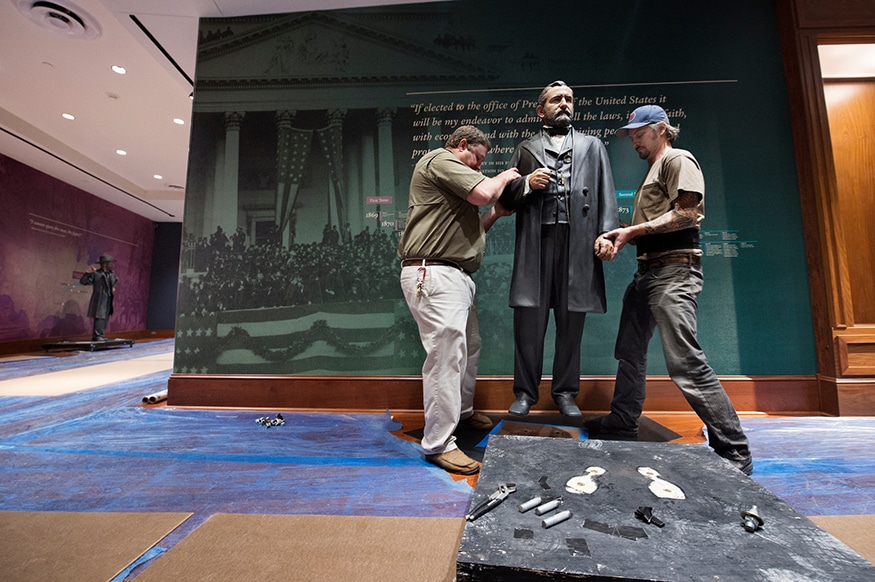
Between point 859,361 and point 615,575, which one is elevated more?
point 859,361

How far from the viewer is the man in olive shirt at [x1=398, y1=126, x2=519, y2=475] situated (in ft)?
6.18

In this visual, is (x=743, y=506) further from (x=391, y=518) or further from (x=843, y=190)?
(x=843, y=190)

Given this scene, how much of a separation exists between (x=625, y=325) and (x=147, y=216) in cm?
1414

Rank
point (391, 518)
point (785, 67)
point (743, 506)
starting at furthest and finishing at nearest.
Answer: point (785, 67), point (391, 518), point (743, 506)

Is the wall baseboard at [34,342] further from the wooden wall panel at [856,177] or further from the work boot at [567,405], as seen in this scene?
the wooden wall panel at [856,177]

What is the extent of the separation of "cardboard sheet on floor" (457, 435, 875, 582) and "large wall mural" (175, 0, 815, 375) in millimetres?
1841

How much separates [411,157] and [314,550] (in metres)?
2.76

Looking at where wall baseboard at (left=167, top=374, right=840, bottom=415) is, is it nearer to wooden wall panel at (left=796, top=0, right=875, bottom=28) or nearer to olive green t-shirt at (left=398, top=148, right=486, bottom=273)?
olive green t-shirt at (left=398, top=148, right=486, bottom=273)

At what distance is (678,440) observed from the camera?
7.11ft

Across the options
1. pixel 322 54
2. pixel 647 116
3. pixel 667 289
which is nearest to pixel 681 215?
pixel 667 289

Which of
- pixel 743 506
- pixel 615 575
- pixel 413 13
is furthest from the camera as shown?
pixel 413 13

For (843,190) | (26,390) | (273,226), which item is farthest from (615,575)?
(26,390)

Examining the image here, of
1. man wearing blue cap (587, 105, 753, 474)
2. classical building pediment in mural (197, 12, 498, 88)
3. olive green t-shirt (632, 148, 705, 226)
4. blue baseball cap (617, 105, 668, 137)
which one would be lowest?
man wearing blue cap (587, 105, 753, 474)

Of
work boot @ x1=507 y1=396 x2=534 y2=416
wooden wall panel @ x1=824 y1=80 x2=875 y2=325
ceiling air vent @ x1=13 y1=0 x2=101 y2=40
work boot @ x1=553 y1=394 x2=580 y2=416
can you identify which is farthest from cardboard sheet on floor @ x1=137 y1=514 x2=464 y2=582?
ceiling air vent @ x1=13 y1=0 x2=101 y2=40
